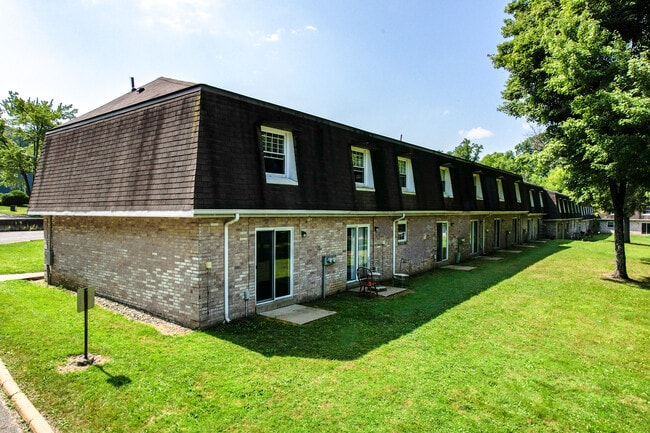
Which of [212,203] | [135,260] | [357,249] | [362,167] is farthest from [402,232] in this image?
[135,260]

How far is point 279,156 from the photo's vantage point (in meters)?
9.51

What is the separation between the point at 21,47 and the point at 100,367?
904 centimetres

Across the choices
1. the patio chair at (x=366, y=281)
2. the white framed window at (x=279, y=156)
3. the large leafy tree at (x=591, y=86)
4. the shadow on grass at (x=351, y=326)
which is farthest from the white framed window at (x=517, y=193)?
the white framed window at (x=279, y=156)

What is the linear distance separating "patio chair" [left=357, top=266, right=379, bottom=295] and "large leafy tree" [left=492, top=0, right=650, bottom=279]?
9001 millimetres

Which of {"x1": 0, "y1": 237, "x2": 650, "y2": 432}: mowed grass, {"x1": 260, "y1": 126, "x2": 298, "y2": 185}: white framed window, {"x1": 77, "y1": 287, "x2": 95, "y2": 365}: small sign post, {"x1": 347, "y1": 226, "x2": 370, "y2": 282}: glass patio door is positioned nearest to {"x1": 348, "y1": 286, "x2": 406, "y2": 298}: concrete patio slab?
{"x1": 347, "y1": 226, "x2": 370, "y2": 282}: glass patio door

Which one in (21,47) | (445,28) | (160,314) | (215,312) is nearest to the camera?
(215,312)

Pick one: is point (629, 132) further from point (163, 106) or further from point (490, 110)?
point (163, 106)

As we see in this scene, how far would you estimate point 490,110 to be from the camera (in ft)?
70.2

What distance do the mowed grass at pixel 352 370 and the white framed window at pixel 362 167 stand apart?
4586 mm

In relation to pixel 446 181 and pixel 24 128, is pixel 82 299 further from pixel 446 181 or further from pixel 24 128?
pixel 24 128

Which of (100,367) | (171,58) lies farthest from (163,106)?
(100,367)

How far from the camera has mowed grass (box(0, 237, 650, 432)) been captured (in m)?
4.42

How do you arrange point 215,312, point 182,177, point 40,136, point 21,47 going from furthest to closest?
point 40,136 < point 21,47 < point 215,312 < point 182,177

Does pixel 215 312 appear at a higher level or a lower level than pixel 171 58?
lower
